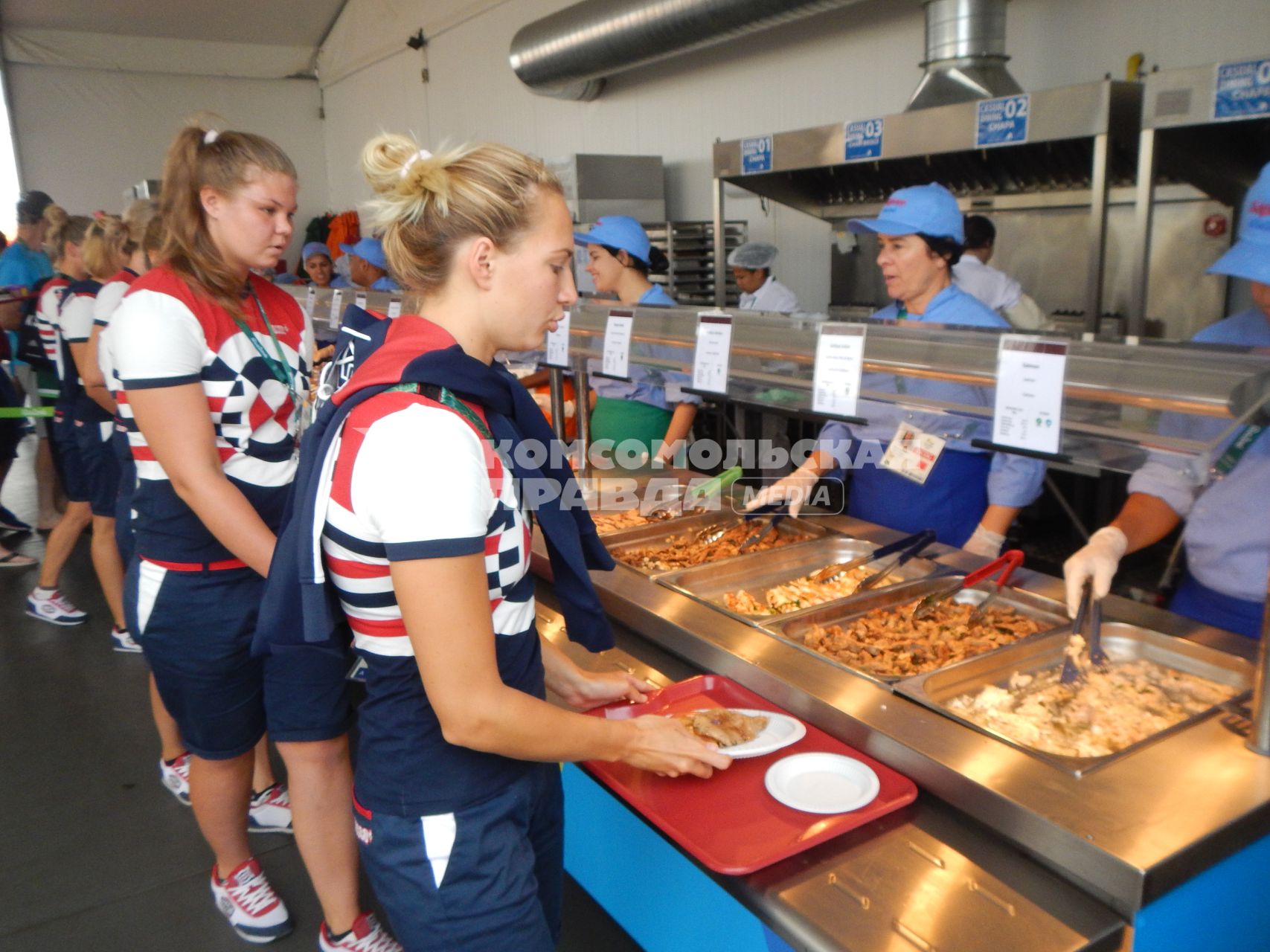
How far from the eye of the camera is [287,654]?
1.91 meters

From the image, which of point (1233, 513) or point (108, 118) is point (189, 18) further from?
point (1233, 513)

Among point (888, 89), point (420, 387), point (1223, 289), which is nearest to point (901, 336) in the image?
point (420, 387)

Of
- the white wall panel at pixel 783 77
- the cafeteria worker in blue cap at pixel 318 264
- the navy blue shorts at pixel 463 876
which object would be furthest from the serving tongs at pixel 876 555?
the cafeteria worker in blue cap at pixel 318 264

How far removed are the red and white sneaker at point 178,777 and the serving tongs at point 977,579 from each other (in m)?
2.28

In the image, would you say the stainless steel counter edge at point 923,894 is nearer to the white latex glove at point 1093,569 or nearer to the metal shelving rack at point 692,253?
the white latex glove at point 1093,569

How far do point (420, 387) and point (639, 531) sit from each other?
141 centimetres

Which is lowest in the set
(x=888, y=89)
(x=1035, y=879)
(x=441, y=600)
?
(x=1035, y=879)

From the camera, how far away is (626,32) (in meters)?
5.55

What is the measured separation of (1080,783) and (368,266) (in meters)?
6.78

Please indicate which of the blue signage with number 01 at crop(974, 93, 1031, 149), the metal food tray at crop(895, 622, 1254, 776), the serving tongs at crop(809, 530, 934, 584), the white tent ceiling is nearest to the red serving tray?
the metal food tray at crop(895, 622, 1254, 776)

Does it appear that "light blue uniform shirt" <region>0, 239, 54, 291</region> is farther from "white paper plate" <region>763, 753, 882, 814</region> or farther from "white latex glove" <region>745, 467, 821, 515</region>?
"white paper plate" <region>763, 753, 882, 814</region>

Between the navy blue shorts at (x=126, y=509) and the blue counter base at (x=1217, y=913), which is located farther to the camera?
the navy blue shorts at (x=126, y=509)

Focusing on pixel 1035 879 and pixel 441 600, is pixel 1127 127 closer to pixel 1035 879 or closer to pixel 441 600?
pixel 1035 879

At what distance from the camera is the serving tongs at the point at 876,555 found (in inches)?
82.7
